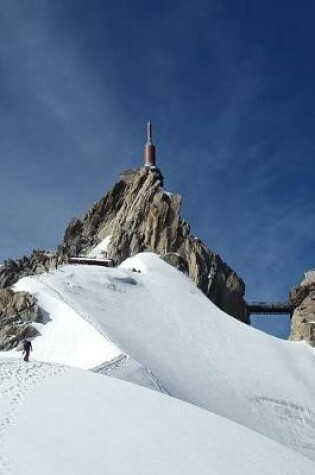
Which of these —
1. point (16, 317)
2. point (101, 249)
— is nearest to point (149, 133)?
point (101, 249)

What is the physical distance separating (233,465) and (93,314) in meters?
27.7

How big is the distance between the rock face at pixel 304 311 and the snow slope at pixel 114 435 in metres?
40.0

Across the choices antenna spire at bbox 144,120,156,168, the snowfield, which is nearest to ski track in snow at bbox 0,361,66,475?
the snowfield

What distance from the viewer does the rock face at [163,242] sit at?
74125 millimetres

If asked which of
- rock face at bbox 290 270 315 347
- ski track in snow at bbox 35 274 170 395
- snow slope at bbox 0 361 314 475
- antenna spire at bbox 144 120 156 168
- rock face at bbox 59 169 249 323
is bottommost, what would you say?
snow slope at bbox 0 361 314 475

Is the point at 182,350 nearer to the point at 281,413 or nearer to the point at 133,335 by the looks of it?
the point at 133,335

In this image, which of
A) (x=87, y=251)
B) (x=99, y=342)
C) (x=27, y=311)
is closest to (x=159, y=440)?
(x=99, y=342)

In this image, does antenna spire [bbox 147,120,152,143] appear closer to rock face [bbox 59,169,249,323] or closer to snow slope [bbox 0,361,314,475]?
rock face [bbox 59,169,249,323]

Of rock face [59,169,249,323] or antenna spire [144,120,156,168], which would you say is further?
antenna spire [144,120,156,168]

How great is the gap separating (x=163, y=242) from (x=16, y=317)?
32.9 metres

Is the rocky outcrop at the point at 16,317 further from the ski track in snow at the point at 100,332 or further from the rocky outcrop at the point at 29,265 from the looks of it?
the rocky outcrop at the point at 29,265

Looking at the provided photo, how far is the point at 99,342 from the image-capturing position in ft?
132

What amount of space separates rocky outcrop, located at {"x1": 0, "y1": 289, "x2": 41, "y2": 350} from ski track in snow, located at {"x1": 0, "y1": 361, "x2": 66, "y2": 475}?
10797mm

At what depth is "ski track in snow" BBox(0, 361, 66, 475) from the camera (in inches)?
674
